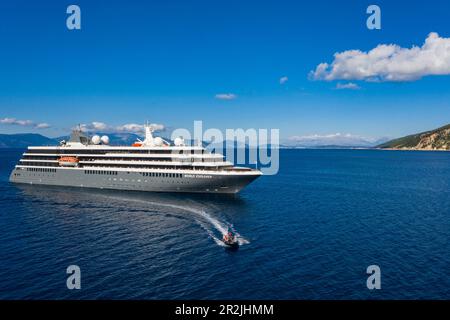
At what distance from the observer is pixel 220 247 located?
132 feet

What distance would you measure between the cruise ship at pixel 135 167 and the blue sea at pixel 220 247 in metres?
4.82

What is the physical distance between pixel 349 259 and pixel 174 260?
63.5ft

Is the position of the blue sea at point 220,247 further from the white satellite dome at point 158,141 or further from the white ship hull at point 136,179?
the white satellite dome at point 158,141

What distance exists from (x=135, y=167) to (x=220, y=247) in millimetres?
45818

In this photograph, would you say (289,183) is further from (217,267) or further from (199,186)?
(217,267)

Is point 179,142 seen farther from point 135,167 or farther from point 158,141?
point 135,167

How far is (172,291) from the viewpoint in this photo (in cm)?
2955

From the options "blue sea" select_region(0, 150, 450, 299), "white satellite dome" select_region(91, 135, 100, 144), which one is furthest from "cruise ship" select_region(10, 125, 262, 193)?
"blue sea" select_region(0, 150, 450, 299)

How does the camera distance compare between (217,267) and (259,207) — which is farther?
(259,207)

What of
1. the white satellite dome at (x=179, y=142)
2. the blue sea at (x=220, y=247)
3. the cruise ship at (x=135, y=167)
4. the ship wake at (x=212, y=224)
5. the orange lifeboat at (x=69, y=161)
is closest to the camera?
the blue sea at (x=220, y=247)

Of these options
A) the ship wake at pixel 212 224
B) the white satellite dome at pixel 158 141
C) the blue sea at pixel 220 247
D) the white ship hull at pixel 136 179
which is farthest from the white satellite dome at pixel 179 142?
the ship wake at pixel 212 224

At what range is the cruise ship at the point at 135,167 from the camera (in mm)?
72312

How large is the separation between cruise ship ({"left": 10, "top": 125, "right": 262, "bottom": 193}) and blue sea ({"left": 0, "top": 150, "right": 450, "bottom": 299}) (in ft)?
15.8
